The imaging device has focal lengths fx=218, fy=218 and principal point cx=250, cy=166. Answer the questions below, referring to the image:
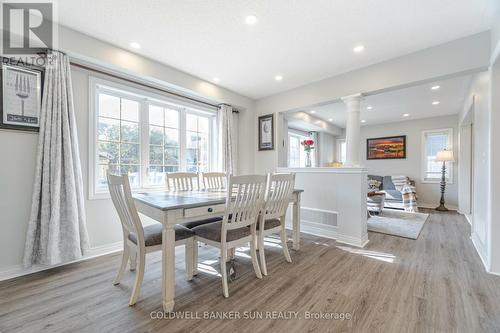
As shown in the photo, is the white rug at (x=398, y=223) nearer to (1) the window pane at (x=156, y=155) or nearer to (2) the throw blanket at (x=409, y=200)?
(2) the throw blanket at (x=409, y=200)

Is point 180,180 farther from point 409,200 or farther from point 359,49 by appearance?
point 409,200

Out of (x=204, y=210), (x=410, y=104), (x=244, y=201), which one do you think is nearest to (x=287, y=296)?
(x=244, y=201)

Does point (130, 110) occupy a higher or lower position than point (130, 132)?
higher

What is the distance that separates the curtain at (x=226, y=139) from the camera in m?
4.09

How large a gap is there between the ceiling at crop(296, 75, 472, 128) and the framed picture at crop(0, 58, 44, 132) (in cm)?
444

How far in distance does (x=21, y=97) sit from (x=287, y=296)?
10.4 feet

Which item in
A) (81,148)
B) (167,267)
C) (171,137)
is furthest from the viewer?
(171,137)

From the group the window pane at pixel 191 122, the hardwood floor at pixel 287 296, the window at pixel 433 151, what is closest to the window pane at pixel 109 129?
the window pane at pixel 191 122

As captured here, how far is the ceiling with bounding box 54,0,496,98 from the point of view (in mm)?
2004

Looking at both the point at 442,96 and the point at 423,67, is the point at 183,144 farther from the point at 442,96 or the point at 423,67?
the point at 442,96

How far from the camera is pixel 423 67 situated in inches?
107

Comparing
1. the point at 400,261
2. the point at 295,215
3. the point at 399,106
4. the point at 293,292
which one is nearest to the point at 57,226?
the point at 293,292

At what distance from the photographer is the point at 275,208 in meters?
2.46

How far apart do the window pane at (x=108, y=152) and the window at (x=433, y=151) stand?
7.48 metres
